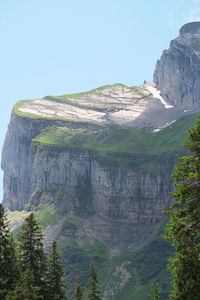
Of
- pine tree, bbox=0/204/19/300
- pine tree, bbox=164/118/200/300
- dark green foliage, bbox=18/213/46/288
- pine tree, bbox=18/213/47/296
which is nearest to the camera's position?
pine tree, bbox=164/118/200/300

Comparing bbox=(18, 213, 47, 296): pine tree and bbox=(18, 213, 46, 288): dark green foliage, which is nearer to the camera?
bbox=(18, 213, 47, 296): pine tree

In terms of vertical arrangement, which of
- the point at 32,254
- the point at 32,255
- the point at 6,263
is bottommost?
the point at 6,263

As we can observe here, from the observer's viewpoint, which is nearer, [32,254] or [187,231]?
[187,231]

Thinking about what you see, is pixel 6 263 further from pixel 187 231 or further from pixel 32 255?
pixel 187 231

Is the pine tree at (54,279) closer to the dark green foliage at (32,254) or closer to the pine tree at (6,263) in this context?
the dark green foliage at (32,254)

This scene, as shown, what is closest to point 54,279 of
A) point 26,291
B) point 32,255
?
point 32,255

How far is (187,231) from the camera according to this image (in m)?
49.5

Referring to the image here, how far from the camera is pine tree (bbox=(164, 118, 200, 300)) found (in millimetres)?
47188

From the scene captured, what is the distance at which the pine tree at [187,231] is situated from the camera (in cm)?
4719

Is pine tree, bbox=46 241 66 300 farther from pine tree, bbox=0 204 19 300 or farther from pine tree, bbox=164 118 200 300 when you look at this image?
pine tree, bbox=164 118 200 300

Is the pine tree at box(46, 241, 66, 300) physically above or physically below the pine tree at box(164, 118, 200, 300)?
below

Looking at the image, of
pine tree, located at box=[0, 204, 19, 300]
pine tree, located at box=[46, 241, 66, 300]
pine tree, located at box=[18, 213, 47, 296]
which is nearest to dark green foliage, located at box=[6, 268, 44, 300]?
pine tree, located at box=[0, 204, 19, 300]

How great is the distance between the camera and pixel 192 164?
5153cm

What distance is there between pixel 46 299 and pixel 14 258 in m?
7.80
